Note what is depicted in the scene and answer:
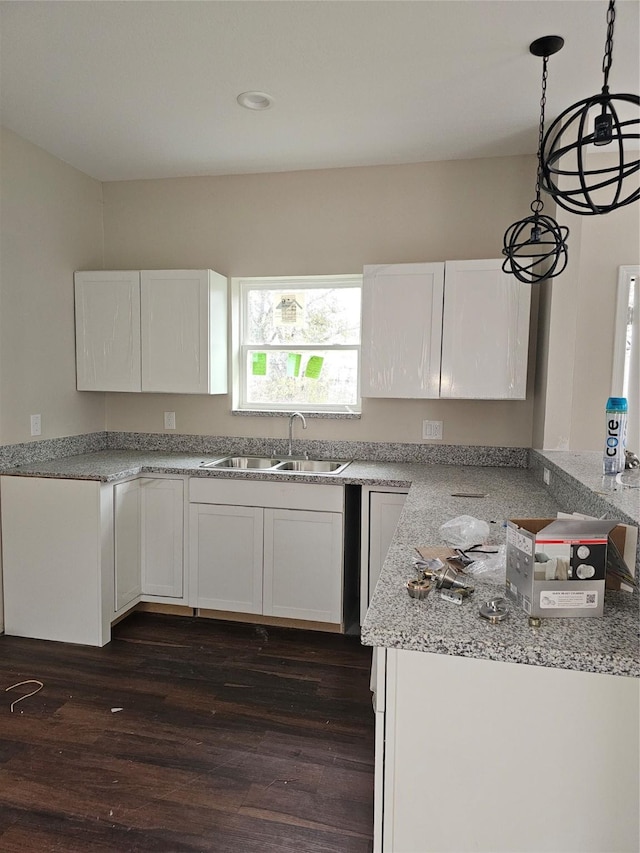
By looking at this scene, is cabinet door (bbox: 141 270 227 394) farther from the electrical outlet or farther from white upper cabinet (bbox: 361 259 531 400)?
the electrical outlet

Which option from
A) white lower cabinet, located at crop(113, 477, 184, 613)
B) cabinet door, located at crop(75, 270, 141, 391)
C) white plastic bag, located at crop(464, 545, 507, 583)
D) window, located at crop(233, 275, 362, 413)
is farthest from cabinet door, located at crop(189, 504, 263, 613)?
white plastic bag, located at crop(464, 545, 507, 583)

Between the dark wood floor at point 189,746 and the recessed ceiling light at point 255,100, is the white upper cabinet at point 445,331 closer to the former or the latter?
the recessed ceiling light at point 255,100

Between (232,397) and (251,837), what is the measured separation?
2551 millimetres

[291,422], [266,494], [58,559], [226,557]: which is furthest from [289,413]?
[58,559]

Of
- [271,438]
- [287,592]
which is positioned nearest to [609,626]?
[287,592]

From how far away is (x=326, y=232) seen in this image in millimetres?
3529

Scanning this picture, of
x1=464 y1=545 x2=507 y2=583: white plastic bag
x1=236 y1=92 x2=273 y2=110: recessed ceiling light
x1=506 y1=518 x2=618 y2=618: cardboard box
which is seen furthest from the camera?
x1=236 y1=92 x2=273 y2=110: recessed ceiling light

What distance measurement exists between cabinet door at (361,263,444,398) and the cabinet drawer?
0.71 m

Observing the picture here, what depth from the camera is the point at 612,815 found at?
1147mm

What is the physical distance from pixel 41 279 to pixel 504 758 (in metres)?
3.34

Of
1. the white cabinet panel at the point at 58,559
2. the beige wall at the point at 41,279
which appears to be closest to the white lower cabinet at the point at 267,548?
the white cabinet panel at the point at 58,559

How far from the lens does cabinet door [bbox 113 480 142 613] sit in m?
3.05

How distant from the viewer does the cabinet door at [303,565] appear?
3006mm

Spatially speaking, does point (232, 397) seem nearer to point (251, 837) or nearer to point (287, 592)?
point (287, 592)
